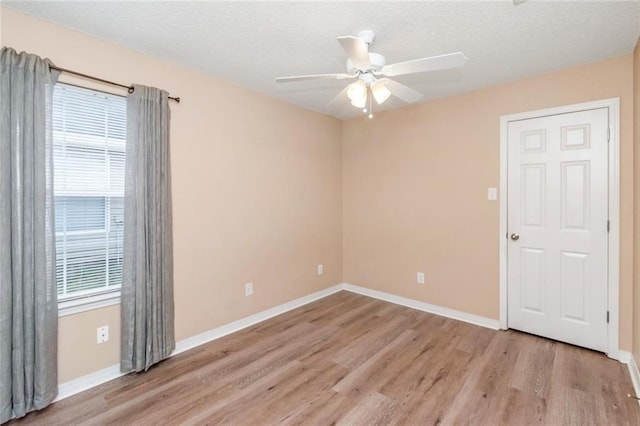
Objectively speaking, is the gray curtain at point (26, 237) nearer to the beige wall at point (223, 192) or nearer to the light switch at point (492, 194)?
the beige wall at point (223, 192)

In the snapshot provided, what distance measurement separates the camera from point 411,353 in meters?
2.64

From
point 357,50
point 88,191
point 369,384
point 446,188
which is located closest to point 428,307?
point 446,188

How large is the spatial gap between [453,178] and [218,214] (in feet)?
8.34

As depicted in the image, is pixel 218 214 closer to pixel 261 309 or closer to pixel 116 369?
pixel 261 309

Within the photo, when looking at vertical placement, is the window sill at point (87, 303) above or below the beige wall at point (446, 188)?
below

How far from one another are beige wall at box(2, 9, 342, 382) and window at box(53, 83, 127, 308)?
0.65 ft

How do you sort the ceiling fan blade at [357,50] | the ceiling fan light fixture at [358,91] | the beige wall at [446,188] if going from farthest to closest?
the beige wall at [446,188]
the ceiling fan light fixture at [358,91]
the ceiling fan blade at [357,50]

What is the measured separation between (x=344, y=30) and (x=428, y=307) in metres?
3.04

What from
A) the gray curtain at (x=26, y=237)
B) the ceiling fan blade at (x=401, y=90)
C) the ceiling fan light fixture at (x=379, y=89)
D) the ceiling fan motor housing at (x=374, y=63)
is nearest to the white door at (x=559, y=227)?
the ceiling fan blade at (x=401, y=90)

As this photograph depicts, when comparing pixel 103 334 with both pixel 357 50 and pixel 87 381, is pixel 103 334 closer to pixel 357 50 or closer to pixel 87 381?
pixel 87 381

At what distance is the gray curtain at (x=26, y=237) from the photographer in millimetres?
1781

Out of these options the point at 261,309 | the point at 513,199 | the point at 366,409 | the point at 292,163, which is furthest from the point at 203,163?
the point at 513,199

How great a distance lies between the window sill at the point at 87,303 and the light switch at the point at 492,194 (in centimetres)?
348

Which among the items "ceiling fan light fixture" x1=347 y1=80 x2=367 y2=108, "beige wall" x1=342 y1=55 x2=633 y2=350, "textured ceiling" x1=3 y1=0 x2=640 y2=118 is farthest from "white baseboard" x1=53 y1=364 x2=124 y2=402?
"beige wall" x1=342 y1=55 x2=633 y2=350
